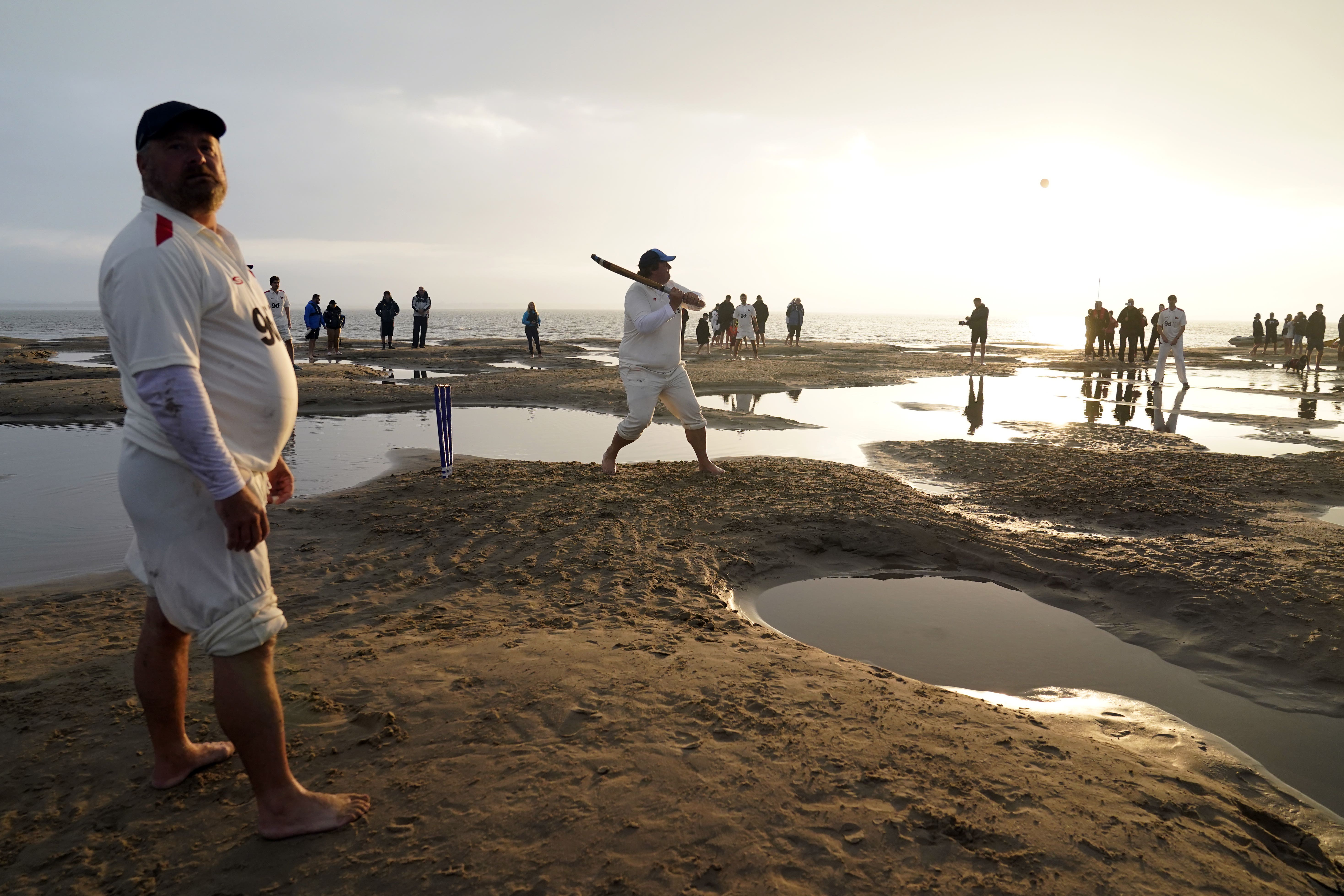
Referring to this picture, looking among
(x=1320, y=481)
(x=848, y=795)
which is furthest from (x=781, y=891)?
(x=1320, y=481)

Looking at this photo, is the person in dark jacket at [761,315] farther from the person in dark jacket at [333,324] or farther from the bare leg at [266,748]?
the bare leg at [266,748]

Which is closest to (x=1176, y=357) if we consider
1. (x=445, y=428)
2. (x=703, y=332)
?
(x=703, y=332)

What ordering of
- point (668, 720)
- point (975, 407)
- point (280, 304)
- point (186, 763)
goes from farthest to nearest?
point (280, 304) < point (975, 407) < point (668, 720) < point (186, 763)

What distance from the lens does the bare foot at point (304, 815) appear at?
2.38m

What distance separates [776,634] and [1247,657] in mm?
2618

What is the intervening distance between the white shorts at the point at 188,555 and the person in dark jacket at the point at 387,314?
28.9 metres

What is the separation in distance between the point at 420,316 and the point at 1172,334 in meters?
24.5

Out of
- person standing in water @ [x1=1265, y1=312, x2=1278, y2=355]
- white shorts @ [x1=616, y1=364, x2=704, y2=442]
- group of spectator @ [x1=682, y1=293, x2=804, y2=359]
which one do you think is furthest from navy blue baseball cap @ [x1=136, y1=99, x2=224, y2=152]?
person standing in water @ [x1=1265, y1=312, x2=1278, y2=355]

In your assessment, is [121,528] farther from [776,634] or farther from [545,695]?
[776,634]

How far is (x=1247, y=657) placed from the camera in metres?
4.23

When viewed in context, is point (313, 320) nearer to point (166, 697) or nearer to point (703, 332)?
point (703, 332)

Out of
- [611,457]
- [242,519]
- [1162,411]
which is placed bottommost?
[611,457]

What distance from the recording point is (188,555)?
85.8 inches

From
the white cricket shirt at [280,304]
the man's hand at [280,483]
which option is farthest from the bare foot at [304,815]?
the white cricket shirt at [280,304]
